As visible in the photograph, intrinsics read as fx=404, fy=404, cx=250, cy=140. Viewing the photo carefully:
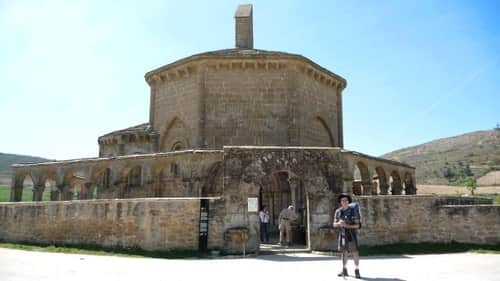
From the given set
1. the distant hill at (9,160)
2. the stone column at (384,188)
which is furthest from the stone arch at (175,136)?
the distant hill at (9,160)

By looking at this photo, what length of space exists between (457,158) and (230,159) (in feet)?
253

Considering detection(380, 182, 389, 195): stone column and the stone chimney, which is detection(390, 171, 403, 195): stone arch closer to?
detection(380, 182, 389, 195): stone column

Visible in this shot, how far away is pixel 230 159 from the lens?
38.2 ft

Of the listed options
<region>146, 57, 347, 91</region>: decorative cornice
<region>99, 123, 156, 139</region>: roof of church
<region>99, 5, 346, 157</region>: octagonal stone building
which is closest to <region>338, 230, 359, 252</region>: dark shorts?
<region>99, 5, 346, 157</region>: octagonal stone building

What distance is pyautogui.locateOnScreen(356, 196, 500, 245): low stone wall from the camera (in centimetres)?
1169

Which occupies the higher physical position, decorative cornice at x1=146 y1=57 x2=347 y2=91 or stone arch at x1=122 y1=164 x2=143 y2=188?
decorative cornice at x1=146 y1=57 x2=347 y2=91

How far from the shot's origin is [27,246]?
42.8 feet

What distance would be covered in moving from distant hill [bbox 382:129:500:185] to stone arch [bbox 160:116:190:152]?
5125 centimetres

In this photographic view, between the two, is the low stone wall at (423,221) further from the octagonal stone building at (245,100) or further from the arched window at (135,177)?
the arched window at (135,177)

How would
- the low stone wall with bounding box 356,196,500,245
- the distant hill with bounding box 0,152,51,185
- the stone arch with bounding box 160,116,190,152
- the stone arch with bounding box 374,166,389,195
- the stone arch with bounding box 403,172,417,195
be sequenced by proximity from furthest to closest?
the distant hill with bounding box 0,152,51,185 → the stone arch with bounding box 403,172,417,195 → the stone arch with bounding box 160,116,190,152 → the stone arch with bounding box 374,166,389,195 → the low stone wall with bounding box 356,196,500,245

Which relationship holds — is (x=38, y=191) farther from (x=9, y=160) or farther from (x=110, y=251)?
(x=9, y=160)

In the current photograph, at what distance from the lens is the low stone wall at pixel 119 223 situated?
1131 centimetres

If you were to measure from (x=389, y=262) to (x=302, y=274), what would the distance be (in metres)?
2.92

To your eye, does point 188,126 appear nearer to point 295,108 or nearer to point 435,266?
point 295,108
